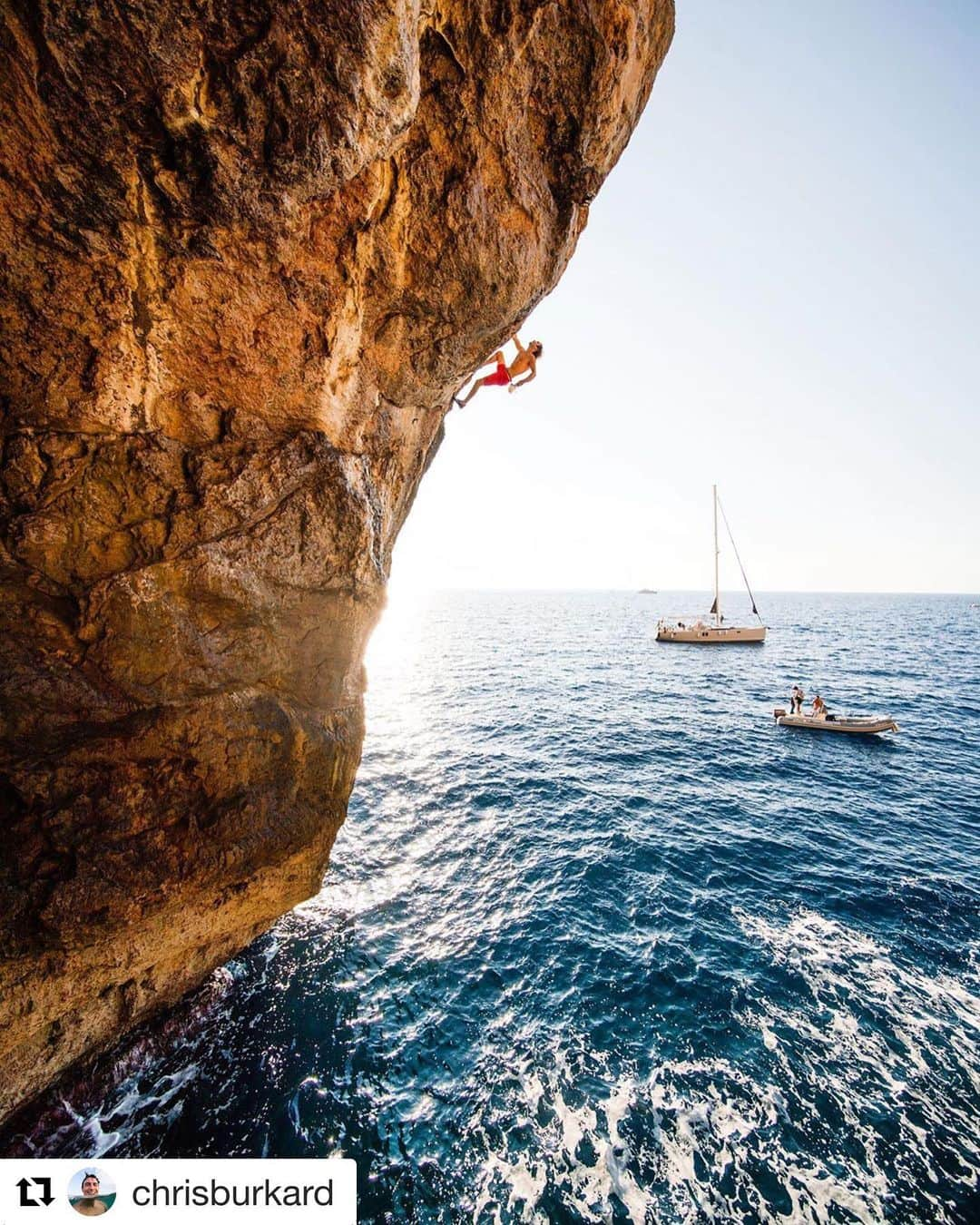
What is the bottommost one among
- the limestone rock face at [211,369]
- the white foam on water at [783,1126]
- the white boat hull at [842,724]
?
the white foam on water at [783,1126]

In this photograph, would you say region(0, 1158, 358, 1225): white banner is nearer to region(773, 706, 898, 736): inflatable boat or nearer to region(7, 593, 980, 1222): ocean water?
region(7, 593, 980, 1222): ocean water

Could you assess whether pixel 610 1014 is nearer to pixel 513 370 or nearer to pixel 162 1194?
pixel 162 1194

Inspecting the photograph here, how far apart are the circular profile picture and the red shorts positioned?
14838 millimetres

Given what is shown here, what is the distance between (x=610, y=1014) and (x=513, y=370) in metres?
14.2

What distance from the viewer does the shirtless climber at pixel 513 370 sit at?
11547 millimetres

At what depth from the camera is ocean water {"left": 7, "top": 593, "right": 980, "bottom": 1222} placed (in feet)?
24.3

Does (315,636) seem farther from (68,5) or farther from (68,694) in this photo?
(68,5)

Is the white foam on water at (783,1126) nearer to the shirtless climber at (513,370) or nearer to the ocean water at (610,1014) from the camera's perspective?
the ocean water at (610,1014)

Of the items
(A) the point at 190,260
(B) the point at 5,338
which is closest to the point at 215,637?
(B) the point at 5,338

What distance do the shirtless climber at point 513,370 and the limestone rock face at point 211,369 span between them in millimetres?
2709

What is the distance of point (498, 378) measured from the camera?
11914mm

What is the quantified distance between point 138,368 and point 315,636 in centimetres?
437

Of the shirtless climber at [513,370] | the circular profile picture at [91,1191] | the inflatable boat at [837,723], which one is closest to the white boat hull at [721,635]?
the inflatable boat at [837,723]

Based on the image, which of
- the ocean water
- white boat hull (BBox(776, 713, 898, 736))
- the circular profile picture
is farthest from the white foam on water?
white boat hull (BBox(776, 713, 898, 736))
